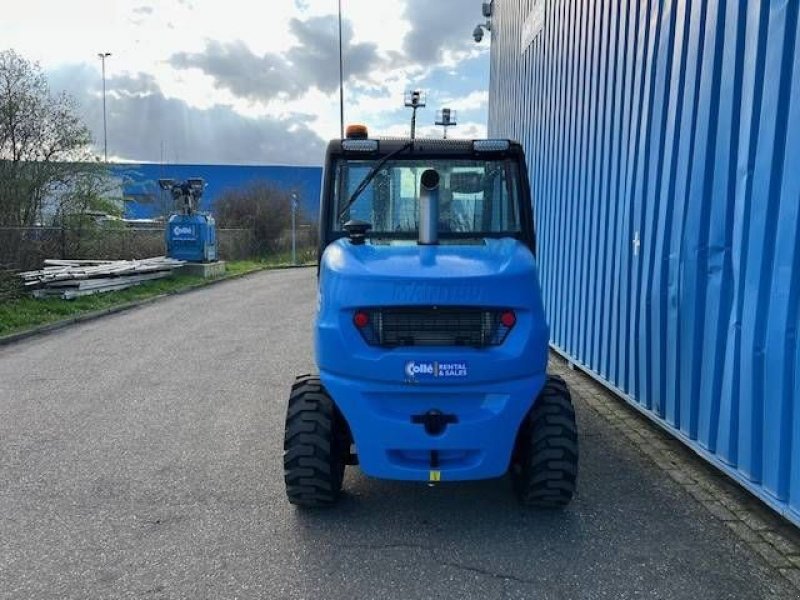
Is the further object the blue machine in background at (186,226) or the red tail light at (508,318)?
the blue machine in background at (186,226)

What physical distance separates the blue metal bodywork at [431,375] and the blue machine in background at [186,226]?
17825mm

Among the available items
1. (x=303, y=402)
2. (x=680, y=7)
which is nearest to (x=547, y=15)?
(x=680, y=7)

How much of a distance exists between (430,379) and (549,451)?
0.93m

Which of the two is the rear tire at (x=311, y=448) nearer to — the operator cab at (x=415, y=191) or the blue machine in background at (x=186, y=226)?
the operator cab at (x=415, y=191)

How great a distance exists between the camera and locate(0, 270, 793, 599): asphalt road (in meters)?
3.30

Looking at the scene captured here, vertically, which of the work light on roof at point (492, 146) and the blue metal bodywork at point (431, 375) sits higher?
the work light on roof at point (492, 146)

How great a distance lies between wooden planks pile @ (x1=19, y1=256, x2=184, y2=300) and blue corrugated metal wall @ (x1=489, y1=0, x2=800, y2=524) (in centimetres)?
1045

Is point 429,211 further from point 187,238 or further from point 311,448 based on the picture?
point 187,238

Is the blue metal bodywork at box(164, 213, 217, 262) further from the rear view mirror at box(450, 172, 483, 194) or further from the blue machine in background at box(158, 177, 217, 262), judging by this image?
the rear view mirror at box(450, 172, 483, 194)

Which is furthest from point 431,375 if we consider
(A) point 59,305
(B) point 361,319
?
(A) point 59,305

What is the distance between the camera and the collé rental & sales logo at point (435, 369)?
3518 millimetres

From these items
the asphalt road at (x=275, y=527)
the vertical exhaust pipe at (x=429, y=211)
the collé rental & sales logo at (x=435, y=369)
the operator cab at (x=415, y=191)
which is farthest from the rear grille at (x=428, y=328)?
the asphalt road at (x=275, y=527)

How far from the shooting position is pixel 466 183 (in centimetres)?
467

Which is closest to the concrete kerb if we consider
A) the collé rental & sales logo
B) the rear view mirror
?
the rear view mirror
